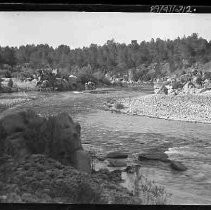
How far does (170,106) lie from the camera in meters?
5.55

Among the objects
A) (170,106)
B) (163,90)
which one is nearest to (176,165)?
(170,106)

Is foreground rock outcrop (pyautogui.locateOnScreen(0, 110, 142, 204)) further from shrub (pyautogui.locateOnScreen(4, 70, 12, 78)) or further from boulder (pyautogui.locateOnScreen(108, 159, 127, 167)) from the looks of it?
shrub (pyautogui.locateOnScreen(4, 70, 12, 78))

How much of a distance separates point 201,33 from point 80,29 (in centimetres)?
150

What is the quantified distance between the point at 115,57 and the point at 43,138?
1463mm

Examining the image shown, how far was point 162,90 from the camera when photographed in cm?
557

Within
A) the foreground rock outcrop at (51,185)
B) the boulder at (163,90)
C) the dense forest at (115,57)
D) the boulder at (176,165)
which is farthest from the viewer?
the boulder at (163,90)

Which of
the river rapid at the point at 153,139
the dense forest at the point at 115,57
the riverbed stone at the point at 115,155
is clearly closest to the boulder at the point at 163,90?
the dense forest at the point at 115,57

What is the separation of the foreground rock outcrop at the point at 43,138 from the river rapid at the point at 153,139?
0.11m

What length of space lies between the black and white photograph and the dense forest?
1 centimetres

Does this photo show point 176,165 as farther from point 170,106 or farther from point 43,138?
point 43,138

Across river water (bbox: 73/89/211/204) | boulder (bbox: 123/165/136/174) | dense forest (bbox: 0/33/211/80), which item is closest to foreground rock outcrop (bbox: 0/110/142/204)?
boulder (bbox: 123/165/136/174)

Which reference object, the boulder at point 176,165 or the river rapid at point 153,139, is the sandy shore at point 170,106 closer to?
the river rapid at point 153,139

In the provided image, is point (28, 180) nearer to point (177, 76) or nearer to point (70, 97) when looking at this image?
point (70, 97)

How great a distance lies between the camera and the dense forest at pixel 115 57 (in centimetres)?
533
